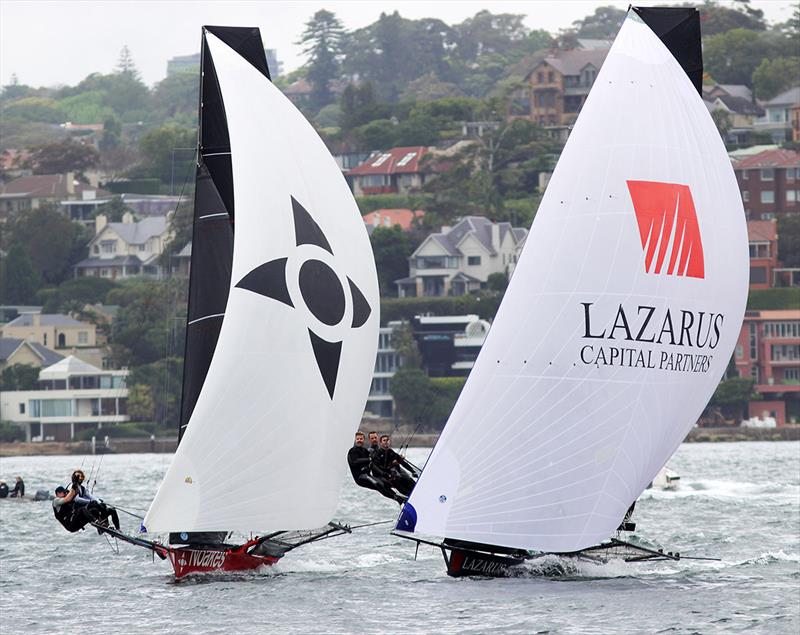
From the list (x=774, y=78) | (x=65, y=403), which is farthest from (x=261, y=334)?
(x=774, y=78)

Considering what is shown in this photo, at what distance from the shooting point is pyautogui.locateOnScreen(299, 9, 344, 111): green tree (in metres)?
186

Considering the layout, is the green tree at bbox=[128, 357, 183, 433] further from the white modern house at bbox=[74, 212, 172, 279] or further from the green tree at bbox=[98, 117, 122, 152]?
the green tree at bbox=[98, 117, 122, 152]

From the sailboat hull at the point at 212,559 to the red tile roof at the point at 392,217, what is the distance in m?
89.0

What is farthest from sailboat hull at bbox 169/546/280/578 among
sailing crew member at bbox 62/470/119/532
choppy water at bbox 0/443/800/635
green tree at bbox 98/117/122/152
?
green tree at bbox 98/117/122/152

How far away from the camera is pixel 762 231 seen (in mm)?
100188

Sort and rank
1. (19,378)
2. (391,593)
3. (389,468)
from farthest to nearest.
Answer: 1. (19,378)
2. (389,468)
3. (391,593)

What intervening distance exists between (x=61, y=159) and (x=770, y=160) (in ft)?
167

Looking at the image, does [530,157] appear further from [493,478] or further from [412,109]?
[493,478]

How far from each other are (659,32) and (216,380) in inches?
223

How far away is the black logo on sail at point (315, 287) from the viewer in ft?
67.1

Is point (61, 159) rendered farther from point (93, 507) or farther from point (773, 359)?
point (93, 507)

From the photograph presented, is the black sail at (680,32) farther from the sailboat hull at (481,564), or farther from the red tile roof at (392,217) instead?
the red tile roof at (392,217)

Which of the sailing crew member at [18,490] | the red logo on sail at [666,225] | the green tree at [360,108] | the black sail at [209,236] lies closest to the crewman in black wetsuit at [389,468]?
the black sail at [209,236]

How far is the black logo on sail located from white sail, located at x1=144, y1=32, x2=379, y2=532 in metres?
0.01
